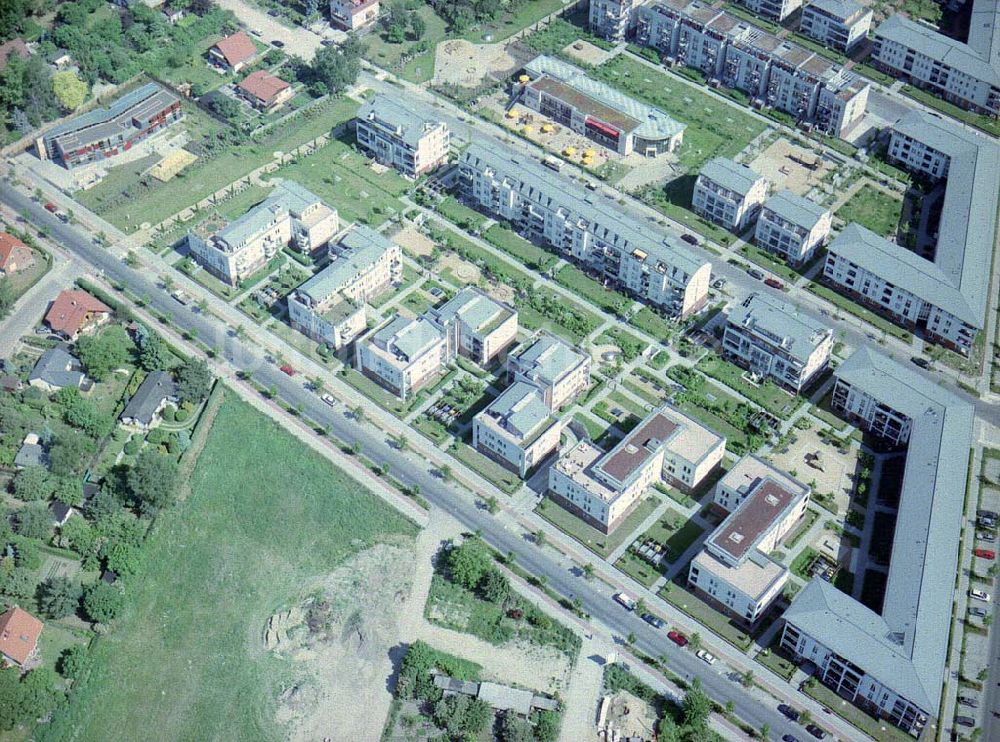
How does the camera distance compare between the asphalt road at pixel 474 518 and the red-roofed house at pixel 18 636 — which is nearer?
the red-roofed house at pixel 18 636

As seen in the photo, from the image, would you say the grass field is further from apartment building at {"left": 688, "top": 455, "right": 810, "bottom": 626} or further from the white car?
the white car

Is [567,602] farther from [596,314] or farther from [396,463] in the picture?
[596,314]

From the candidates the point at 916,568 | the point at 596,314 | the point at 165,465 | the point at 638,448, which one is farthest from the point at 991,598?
the point at 165,465

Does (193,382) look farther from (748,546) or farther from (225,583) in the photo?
(748,546)

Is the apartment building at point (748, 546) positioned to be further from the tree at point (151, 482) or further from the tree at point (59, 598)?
the tree at point (59, 598)

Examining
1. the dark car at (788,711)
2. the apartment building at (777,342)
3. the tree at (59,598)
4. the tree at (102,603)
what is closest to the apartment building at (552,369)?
the apartment building at (777,342)

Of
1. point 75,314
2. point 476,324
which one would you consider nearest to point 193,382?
point 75,314

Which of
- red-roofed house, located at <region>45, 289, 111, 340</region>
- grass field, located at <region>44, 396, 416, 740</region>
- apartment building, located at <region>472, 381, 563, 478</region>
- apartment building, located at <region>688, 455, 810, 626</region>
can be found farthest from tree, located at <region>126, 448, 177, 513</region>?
apartment building, located at <region>688, 455, 810, 626</region>
